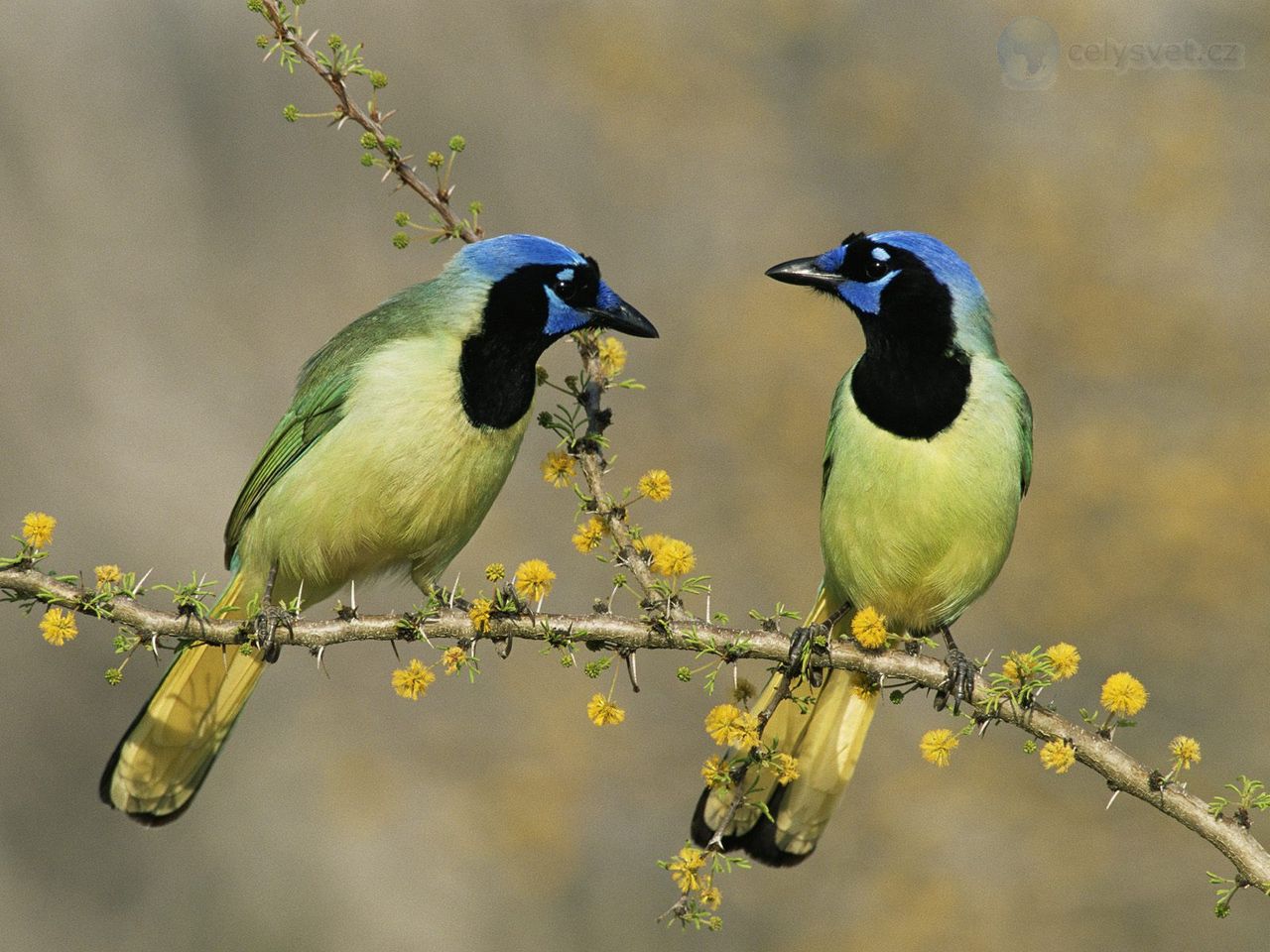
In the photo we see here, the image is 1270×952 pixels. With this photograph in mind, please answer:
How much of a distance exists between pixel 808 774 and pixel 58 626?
10.2 feet

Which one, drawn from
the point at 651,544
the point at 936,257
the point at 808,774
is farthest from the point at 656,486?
the point at 808,774

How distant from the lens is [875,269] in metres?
5.61

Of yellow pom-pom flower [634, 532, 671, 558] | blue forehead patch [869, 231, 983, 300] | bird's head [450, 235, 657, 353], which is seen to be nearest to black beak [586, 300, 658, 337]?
bird's head [450, 235, 657, 353]

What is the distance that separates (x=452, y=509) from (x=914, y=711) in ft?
25.2

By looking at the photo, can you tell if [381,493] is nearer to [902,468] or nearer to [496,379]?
[496,379]

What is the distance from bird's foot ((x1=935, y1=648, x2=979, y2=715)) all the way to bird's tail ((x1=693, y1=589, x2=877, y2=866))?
790 mm

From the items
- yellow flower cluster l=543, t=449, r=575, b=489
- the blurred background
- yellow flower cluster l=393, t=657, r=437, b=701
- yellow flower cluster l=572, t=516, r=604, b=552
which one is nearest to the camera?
yellow flower cluster l=393, t=657, r=437, b=701

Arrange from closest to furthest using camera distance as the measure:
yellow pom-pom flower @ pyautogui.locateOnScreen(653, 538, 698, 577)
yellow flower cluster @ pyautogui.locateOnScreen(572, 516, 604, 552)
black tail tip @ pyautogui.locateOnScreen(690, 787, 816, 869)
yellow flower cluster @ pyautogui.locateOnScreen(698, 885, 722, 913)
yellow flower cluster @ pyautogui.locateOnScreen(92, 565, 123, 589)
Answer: yellow flower cluster @ pyautogui.locateOnScreen(698, 885, 722, 913) → yellow flower cluster @ pyautogui.locateOnScreen(92, 565, 123, 589) → yellow pom-pom flower @ pyautogui.locateOnScreen(653, 538, 698, 577) → yellow flower cluster @ pyautogui.locateOnScreen(572, 516, 604, 552) → black tail tip @ pyautogui.locateOnScreen(690, 787, 816, 869)

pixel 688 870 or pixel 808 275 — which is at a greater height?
pixel 808 275

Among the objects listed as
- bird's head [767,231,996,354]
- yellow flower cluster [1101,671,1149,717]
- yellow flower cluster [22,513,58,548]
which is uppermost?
bird's head [767,231,996,354]

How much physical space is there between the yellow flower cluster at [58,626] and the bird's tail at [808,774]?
2.59 metres

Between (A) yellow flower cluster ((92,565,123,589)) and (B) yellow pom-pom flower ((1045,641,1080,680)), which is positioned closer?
(B) yellow pom-pom flower ((1045,641,1080,680))

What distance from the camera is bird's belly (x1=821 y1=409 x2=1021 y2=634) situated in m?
5.38

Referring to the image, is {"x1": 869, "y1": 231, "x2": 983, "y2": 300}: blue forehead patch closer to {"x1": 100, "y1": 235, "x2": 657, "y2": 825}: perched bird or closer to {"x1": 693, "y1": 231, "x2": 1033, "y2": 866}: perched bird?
{"x1": 693, "y1": 231, "x2": 1033, "y2": 866}: perched bird
